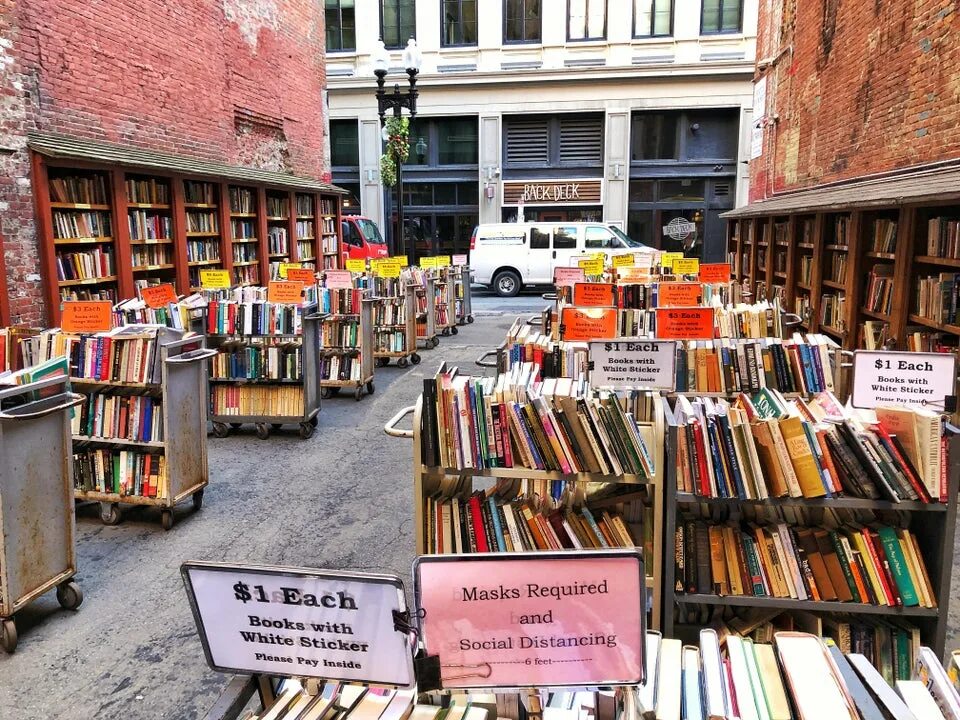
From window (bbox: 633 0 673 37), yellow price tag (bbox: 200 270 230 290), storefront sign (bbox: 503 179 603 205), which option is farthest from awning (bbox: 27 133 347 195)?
window (bbox: 633 0 673 37)

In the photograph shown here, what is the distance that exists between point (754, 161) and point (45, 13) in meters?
13.4

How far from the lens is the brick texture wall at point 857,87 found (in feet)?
24.0

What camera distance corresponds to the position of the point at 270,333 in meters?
6.90

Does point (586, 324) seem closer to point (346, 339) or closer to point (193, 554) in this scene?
point (193, 554)

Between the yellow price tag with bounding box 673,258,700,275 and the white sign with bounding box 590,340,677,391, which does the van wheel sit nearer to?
the yellow price tag with bounding box 673,258,700,275

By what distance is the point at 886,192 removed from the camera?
689 centimetres

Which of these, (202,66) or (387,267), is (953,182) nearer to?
(387,267)

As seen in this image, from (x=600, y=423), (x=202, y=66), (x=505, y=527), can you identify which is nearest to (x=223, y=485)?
(x=505, y=527)

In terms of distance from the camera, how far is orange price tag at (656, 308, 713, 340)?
200 inches

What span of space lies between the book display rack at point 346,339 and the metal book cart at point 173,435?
10.4ft

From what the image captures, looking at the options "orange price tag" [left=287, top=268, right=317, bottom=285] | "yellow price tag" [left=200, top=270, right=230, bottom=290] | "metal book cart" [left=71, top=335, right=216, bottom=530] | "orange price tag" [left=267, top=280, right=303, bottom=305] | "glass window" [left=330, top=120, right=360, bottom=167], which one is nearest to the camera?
"metal book cart" [left=71, top=335, right=216, bottom=530]

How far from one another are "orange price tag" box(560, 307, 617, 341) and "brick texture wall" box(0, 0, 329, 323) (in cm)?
571

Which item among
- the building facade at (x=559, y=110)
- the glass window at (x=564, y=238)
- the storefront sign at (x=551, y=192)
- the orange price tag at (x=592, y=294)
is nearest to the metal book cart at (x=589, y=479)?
the orange price tag at (x=592, y=294)

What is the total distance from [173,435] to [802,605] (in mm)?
3871
